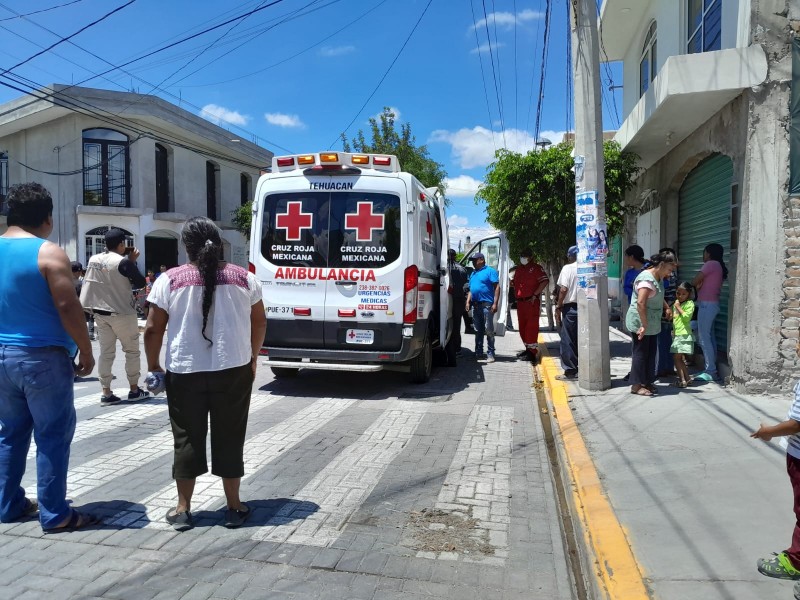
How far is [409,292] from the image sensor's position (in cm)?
728

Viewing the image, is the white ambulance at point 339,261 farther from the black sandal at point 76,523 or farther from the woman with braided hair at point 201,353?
the black sandal at point 76,523

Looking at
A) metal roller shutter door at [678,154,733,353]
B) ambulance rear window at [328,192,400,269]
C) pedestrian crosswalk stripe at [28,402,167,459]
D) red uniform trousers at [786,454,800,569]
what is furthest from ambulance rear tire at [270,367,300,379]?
red uniform trousers at [786,454,800,569]

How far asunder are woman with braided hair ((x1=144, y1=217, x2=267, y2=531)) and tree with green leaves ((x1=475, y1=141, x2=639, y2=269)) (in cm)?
832

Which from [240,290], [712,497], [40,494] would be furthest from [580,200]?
[40,494]

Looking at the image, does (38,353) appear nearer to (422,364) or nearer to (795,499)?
(795,499)

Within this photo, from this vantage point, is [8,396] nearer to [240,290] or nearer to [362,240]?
[240,290]

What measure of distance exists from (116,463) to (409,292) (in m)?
3.66

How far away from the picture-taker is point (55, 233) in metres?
22.4

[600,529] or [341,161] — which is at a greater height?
[341,161]

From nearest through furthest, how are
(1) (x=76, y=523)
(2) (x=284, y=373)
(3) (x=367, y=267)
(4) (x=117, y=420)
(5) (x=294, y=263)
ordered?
(1) (x=76, y=523) < (4) (x=117, y=420) < (3) (x=367, y=267) < (5) (x=294, y=263) < (2) (x=284, y=373)

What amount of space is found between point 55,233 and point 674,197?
21001 mm

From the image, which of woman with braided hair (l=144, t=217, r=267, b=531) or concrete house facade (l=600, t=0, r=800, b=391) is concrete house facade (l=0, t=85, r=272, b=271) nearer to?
concrete house facade (l=600, t=0, r=800, b=391)

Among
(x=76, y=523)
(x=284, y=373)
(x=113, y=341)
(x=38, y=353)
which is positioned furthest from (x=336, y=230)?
(x=76, y=523)

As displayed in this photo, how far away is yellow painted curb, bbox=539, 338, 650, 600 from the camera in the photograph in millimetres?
3027
